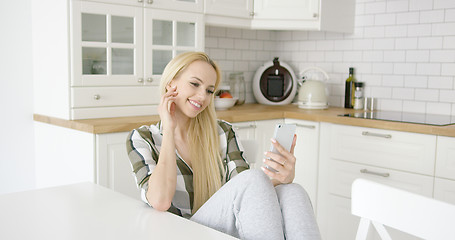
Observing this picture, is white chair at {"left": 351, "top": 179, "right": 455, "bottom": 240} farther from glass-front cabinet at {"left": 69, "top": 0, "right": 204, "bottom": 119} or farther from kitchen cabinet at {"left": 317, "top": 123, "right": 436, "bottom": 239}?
glass-front cabinet at {"left": 69, "top": 0, "right": 204, "bottom": 119}

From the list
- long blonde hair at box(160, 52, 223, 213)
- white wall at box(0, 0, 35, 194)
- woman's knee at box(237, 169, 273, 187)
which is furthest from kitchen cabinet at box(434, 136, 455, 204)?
white wall at box(0, 0, 35, 194)

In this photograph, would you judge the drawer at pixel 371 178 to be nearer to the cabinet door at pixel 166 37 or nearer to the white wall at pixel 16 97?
the cabinet door at pixel 166 37

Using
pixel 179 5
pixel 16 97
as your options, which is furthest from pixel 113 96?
pixel 179 5

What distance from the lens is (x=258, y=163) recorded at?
305 centimetres

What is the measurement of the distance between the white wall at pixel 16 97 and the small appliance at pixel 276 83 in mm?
1694

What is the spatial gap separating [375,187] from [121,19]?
1.80m

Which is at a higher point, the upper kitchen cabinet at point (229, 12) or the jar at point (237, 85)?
the upper kitchen cabinet at point (229, 12)

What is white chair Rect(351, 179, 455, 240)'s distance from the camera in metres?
1.00

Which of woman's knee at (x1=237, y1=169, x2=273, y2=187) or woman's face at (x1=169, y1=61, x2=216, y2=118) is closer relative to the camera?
woman's knee at (x1=237, y1=169, x2=273, y2=187)

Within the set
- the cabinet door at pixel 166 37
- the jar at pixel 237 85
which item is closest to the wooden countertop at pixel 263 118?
the jar at pixel 237 85

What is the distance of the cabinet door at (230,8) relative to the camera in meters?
2.98

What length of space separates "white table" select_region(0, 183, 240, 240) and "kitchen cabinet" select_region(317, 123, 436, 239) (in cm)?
175

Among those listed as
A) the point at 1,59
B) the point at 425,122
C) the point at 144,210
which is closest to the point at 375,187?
the point at 144,210

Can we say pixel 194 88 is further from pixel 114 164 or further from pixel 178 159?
pixel 114 164
